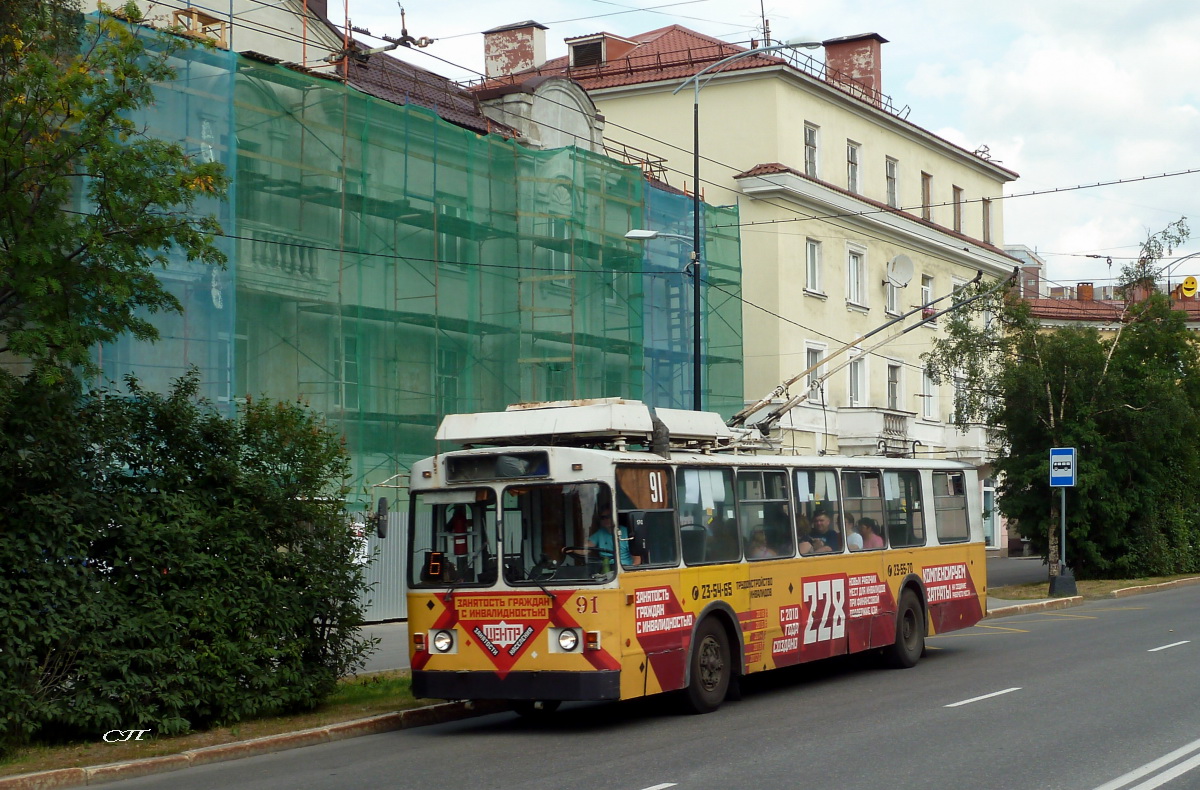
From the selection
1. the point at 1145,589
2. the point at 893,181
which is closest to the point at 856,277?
the point at 893,181

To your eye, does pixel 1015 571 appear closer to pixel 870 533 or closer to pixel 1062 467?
pixel 1062 467

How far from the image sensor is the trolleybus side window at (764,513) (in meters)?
14.5

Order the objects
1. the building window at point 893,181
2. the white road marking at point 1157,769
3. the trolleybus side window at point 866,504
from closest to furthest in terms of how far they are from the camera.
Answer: the white road marking at point 1157,769 < the trolleybus side window at point 866,504 < the building window at point 893,181

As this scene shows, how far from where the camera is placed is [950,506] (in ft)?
62.9

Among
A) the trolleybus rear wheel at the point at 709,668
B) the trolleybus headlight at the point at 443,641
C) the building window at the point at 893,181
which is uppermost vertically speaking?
the building window at the point at 893,181

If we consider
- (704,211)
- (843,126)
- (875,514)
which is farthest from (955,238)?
(875,514)

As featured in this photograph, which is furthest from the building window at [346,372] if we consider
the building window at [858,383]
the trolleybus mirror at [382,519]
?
the building window at [858,383]

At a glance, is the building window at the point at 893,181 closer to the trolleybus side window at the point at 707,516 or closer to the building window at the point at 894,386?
the building window at the point at 894,386

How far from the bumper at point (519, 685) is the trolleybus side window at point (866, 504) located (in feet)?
17.3

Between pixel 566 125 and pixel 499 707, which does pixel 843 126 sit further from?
pixel 499 707

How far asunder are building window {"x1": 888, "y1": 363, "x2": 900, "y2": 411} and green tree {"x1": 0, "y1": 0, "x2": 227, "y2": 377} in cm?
3580

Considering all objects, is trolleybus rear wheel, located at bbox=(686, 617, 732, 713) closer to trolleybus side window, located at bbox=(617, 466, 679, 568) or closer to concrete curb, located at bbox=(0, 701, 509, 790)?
trolleybus side window, located at bbox=(617, 466, 679, 568)

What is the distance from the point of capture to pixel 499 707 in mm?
14633

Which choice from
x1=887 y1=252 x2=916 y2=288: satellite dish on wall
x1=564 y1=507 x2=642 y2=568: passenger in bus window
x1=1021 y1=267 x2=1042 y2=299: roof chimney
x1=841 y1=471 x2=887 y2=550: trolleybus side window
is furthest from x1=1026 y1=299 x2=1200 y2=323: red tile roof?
x1=564 y1=507 x2=642 y2=568: passenger in bus window
